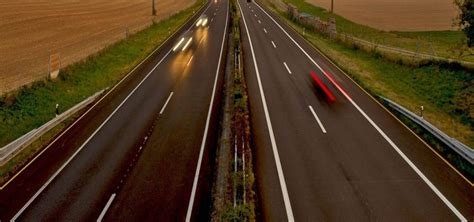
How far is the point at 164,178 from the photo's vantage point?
14.3 metres

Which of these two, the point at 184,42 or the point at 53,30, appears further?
the point at 53,30

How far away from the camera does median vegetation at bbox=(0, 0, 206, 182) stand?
18.7m

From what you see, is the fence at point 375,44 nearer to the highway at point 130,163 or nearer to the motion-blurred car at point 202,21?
the motion-blurred car at point 202,21

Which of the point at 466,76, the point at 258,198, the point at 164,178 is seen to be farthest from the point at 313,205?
the point at 466,76

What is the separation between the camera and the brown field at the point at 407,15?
54.0 meters

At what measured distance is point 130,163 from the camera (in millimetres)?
15492

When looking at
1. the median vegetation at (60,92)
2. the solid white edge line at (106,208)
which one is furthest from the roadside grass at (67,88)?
the solid white edge line at (106,208)

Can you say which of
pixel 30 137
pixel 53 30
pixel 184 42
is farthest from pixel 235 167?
pixel 53 30

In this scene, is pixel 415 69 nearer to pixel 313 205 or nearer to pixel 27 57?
pixel 313 205

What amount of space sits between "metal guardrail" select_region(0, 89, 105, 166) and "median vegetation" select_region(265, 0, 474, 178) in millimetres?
18773

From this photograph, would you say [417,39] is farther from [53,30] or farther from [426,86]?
[53,30]

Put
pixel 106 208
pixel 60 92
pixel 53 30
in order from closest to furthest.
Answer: pixel 106 208 < pixel 60 92 < pixel 53 30

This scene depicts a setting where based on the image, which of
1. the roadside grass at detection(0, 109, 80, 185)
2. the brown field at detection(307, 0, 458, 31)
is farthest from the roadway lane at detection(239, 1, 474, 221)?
the brown field at detection(307, 0, 458, 31)

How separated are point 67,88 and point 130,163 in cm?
1312
